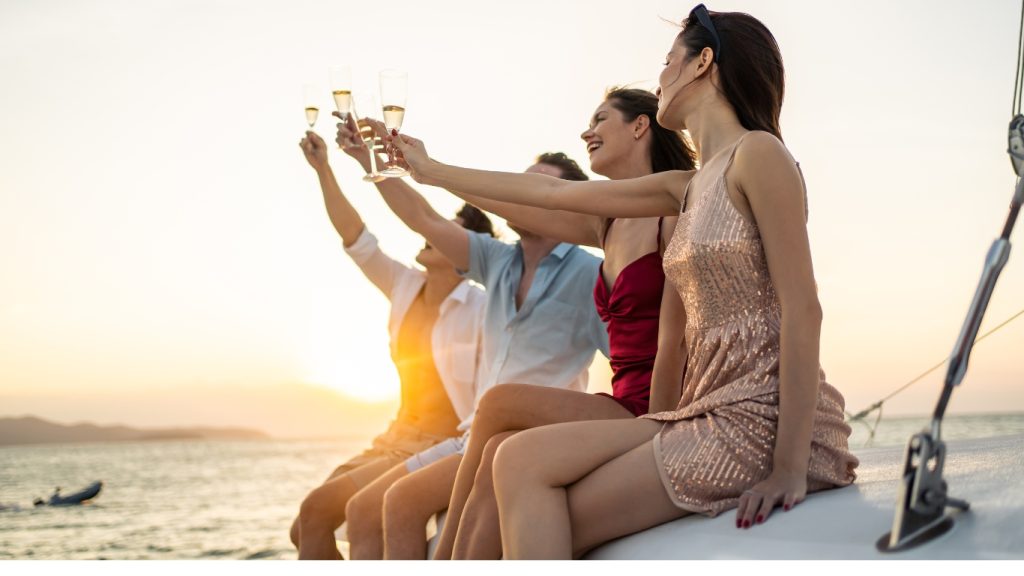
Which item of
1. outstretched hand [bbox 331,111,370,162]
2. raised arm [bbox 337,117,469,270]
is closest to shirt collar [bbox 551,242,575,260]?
raised arm [bbox 337,117,469,270]

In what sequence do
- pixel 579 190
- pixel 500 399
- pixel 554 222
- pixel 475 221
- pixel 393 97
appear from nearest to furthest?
pixel 500 399 < pixel 579 190 < pixel 393 97 < pixel 554 222 < pixel 475 221

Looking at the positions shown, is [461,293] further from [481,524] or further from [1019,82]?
[1019,82]

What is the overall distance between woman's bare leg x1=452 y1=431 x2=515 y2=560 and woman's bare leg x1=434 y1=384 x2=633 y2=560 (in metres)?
0.11

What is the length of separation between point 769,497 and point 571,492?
37 centimetres

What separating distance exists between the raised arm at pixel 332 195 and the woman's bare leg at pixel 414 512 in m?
1.36

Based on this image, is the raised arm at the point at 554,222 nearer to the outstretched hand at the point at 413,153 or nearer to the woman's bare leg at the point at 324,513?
the outstretched hand at the point at 413,153

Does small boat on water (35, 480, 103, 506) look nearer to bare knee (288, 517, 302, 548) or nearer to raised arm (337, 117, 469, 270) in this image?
bare knee (288, 517, 302, 548)

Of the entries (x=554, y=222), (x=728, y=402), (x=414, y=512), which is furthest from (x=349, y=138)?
(x=728, y=402)

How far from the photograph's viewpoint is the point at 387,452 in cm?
387

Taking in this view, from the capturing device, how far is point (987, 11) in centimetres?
429

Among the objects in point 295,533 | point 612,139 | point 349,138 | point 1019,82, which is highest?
point 349,138

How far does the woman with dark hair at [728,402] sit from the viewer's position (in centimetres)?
185

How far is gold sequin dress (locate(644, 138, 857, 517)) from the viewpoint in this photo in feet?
6.14

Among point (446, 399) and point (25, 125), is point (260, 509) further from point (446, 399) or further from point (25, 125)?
point (446, 399)
